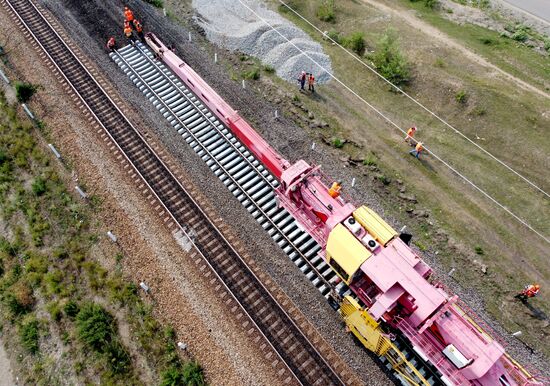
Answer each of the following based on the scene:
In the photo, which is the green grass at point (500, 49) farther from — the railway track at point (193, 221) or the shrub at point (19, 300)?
the shrub at point (19, 300)

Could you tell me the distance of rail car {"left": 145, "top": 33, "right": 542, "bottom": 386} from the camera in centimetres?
1448

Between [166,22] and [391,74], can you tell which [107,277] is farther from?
[391,74]

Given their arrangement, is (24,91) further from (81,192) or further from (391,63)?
(391,63)

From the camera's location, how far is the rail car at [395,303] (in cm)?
1448

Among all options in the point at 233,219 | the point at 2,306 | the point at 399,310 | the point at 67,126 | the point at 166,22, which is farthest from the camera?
the point at 166,22

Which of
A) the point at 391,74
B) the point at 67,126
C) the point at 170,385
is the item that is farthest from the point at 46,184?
the point at 391,74

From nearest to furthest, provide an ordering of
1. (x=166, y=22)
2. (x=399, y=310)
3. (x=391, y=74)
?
1. (x=399, y=310)
2. (x=391, y=74)
3. (x=166, y=22)

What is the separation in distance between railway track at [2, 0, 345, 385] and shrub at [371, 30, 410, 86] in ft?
42.5

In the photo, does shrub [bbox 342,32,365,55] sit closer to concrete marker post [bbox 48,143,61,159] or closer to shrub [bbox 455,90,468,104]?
shrub [bbox 455,90,468,104]

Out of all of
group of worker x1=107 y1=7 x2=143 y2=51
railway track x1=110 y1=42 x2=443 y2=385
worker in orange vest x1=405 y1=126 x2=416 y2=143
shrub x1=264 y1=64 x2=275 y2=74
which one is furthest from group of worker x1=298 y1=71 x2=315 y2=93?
group of worker x1=107 y1=7 x2=143 y2=51

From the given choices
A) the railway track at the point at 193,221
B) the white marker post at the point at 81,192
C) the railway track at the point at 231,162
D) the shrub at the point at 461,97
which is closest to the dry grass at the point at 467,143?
the shrub at the point at 461,97

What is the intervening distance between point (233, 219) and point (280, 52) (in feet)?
46.5

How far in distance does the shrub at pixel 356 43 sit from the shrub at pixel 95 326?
2523cm

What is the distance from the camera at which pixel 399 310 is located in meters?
16.1
